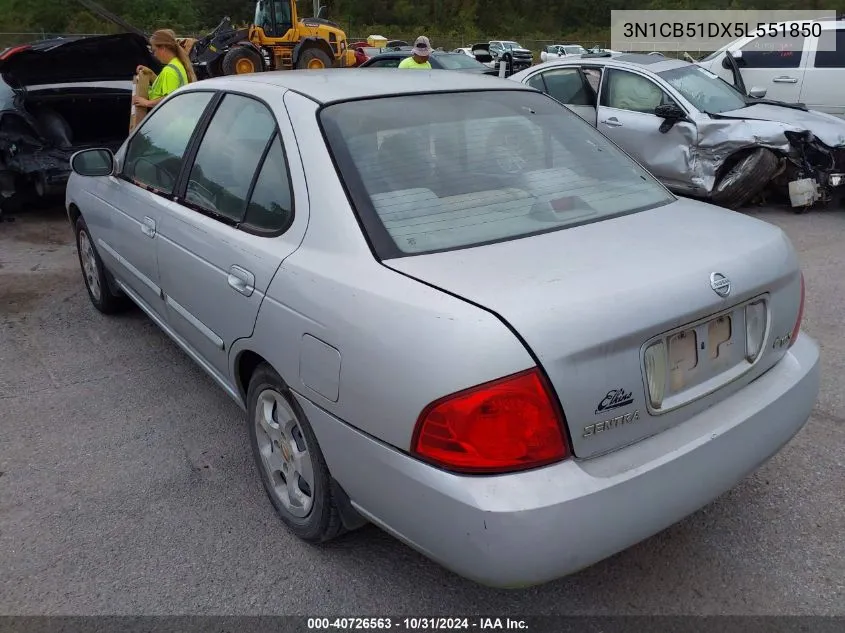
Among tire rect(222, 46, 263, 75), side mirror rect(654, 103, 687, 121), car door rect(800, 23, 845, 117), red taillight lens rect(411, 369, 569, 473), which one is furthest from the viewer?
tire rect(222, 46, 263, 75)

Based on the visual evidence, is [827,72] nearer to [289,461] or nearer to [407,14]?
[289,461]

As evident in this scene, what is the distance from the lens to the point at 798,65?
31.9 feet

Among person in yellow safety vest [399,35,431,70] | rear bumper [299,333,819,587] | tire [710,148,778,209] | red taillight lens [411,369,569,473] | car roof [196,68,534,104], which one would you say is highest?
car roof [196,68,534,104]

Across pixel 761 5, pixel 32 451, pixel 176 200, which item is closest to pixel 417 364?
pixel 176 200

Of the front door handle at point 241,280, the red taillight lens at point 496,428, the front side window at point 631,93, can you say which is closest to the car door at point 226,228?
the front door handle at point 241,280

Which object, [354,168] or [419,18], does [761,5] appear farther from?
[354,168]

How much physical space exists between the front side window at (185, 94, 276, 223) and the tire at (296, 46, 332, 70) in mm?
17044

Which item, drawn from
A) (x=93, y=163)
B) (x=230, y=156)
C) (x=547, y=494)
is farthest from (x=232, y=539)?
(x=93, y=163)

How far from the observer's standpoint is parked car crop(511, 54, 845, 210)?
7.25 metres

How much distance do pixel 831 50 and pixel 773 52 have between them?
2.43 ft

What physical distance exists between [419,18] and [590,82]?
7687cm

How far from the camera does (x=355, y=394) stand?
6.56 ft

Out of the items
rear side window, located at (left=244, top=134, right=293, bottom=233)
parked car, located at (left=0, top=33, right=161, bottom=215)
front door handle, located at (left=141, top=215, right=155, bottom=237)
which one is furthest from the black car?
rear side window, located at (left=244, top=134, right=293, bottom=233)

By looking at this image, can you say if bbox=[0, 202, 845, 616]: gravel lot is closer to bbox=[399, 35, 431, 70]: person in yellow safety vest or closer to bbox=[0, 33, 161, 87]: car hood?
bbox=[0, 33, 161, 87]: car hood
